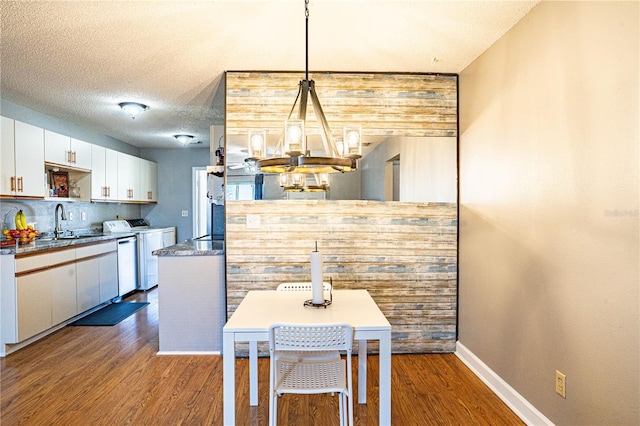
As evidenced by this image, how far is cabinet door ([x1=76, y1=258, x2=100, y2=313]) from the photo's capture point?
3926 mm

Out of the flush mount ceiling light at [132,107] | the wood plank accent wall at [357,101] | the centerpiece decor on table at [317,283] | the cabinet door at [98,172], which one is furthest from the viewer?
the cabinet door at [98,172]

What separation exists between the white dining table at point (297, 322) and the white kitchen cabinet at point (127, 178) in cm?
405

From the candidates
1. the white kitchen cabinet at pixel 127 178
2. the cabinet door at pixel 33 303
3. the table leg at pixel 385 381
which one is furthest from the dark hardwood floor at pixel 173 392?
the white kitchen cabinet at pixel 127 178

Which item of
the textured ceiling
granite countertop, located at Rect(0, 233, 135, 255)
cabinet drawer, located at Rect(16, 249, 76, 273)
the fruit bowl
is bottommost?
cabinet drawer, located at Rect(16, 249, 76, 273)

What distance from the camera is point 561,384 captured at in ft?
6.09

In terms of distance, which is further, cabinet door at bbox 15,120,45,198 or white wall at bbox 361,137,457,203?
cabinet door at bbox 15,120,45,198

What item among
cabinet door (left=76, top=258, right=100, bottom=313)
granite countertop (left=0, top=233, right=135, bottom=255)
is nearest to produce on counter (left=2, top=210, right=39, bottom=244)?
granite countertop (left=0, top=233, right=135, bottom=255)

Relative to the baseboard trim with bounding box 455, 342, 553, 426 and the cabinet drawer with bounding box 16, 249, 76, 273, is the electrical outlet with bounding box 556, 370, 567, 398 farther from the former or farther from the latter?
the cabinet drawer with bounding box 16, 249, 76, 273

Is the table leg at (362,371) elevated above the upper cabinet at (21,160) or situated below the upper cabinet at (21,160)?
below

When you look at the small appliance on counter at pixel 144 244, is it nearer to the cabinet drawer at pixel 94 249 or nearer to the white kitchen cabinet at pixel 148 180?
the white kitchen cabinet at pixel 148 180

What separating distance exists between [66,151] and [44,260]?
147 cm

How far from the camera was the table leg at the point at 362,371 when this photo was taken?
2252mm

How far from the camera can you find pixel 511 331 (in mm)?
2307

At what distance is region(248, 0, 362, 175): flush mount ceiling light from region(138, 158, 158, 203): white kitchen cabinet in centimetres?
470
